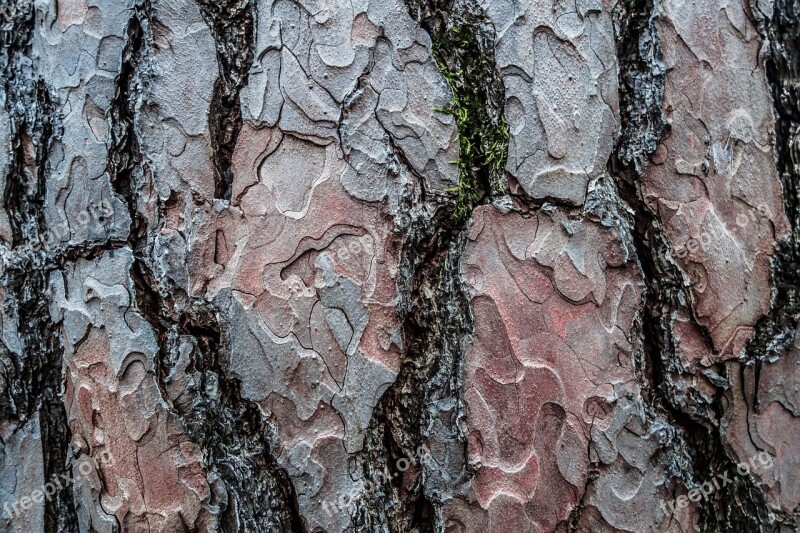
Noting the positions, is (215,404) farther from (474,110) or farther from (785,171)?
(785,171)

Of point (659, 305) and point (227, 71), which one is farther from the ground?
point (227, 71)

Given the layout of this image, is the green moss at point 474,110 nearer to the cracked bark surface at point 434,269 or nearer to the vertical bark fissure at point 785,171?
the cracked bark surface at point 434,269

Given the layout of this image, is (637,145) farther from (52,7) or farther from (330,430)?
(52,7)

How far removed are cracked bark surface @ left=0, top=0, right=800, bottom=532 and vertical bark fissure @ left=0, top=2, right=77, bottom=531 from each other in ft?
0.23

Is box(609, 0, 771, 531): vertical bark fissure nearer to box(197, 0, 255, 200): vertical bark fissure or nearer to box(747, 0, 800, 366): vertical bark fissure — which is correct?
box(747, 0, 800, 366): vertical bark fissure

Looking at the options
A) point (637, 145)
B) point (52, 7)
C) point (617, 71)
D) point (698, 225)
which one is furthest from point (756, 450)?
point (52, 7)

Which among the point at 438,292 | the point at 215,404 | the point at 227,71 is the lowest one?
the point at 215,404

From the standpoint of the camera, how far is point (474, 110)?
72 centimetres

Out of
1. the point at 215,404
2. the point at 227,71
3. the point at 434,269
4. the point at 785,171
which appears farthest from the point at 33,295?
the point at 785,171

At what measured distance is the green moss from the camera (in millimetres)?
712

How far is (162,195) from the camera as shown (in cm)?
72

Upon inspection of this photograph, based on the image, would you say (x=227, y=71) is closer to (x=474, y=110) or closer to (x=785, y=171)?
(x=474, y=110)

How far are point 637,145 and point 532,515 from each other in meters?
0.50

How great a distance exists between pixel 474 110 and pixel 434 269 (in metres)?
0.22
